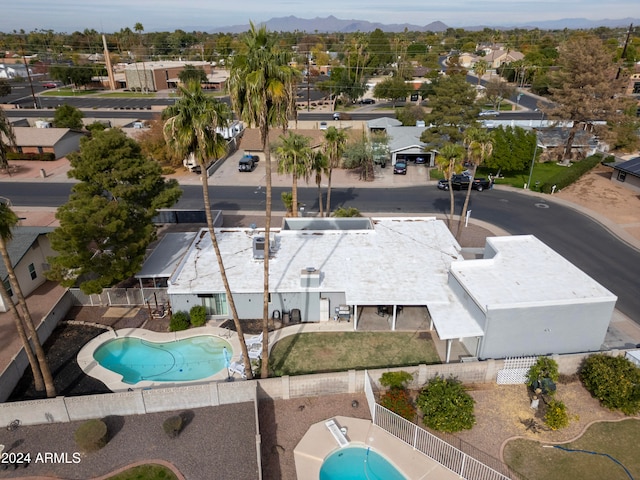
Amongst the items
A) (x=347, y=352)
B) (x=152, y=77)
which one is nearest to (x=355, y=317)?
(x=347, y=352)

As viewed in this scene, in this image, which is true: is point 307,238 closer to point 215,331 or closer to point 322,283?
point 322,283

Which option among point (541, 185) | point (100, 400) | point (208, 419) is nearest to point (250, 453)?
point (208, 419)

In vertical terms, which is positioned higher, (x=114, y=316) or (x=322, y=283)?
(x=322, y=283)

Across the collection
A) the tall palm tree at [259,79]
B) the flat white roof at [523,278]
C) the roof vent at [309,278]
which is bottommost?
the roof vent at [309,278]

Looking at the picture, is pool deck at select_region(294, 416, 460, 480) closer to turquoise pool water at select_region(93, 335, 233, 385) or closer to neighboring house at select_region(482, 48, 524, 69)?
turquoise pool water at select_region(93, 335, 233, 385)

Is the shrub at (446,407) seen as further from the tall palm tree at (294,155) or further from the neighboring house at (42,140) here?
the neighboring house at (42,140)

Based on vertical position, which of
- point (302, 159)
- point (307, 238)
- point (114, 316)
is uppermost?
point (302, 159)

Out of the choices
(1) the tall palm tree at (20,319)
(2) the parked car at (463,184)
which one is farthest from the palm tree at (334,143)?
(1) the tall palm tree at (20,319)

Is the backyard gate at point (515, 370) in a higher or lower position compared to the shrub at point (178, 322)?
higher

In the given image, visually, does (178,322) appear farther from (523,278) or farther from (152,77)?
(152,77)
